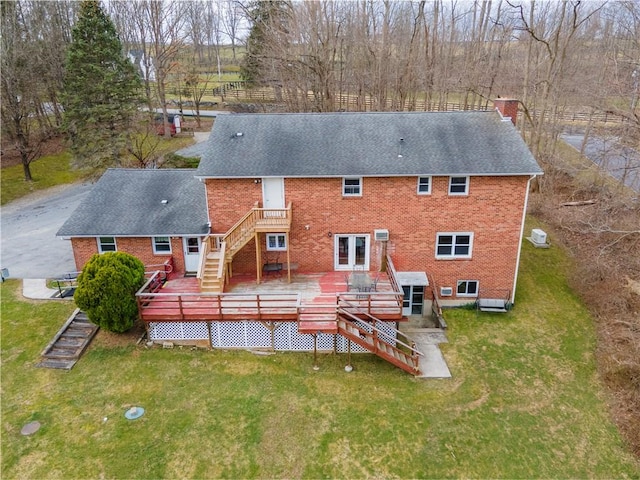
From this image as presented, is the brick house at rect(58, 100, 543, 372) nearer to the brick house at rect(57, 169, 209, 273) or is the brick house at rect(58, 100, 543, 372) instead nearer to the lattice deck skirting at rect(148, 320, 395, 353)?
the brick house at rect(57, 169, 209, 273)

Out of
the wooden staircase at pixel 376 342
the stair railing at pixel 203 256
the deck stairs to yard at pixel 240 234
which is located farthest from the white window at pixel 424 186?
the stair railing at pixel 203 256

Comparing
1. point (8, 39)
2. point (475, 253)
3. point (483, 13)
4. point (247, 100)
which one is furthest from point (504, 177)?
point (247, 100)

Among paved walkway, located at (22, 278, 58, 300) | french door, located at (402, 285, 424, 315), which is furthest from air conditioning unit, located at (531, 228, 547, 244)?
paved walkway, located at (22, 278, 58, 300)

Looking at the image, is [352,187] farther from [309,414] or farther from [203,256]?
[309,414]

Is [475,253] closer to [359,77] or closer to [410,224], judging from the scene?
[410,224]

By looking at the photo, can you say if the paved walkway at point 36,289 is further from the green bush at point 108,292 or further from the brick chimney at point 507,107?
the brick chimney at point 507,107

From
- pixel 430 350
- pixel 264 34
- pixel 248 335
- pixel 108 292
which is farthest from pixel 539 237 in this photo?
pixel 264 34
